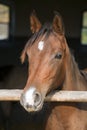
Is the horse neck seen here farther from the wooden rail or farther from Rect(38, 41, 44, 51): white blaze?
Rect(38, 41, 44, 51): white blaze

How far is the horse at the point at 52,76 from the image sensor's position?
275 centimetres

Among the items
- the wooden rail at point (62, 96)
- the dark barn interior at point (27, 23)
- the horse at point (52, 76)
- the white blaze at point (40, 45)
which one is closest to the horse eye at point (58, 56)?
the horse at point (52, 76)

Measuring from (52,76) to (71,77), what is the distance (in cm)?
31

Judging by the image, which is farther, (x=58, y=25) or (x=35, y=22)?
(x=35, y=22)

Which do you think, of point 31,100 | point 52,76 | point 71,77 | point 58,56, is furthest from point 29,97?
point 71,77

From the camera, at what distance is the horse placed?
2.75 meters

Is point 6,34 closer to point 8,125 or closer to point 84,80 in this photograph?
point 8,125

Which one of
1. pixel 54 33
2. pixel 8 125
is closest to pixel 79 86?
pixel 54 33

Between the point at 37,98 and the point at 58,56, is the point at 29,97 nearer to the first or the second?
the point at 37,98

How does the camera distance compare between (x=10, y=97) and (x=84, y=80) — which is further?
(x=84, y=80)

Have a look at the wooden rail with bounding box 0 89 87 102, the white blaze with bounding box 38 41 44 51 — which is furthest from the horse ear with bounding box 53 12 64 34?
the wooden rail with bounding box 0 89 87 102

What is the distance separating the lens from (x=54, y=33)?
3.01m

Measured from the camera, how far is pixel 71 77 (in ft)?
10.4

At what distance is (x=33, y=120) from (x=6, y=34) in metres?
5.50
